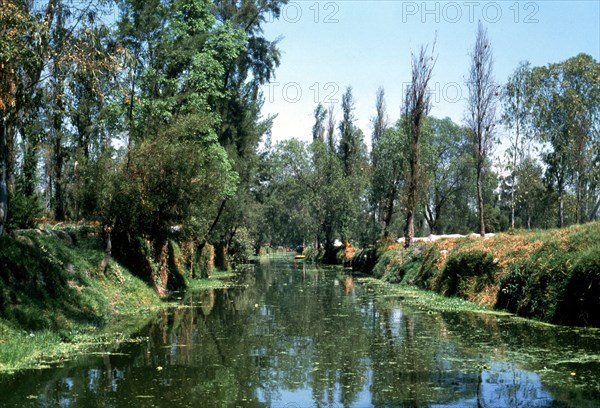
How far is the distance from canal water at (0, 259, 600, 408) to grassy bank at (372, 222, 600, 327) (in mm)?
941

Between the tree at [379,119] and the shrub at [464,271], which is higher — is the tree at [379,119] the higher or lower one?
the higher one

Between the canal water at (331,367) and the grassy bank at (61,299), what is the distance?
2.87ft

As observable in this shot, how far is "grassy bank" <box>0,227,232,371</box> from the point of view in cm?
1228

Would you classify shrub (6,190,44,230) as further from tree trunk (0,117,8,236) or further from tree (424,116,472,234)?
tree (424,116,472,234)

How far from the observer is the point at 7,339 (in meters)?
11.8

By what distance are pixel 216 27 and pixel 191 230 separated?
13093 millimetres

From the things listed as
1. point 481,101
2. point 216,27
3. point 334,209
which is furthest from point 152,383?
point 334,209

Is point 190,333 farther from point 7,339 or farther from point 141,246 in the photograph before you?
point 141,246

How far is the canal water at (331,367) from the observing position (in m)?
8.82

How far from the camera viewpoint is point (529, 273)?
18.1 meters

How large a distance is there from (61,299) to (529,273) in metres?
14.1

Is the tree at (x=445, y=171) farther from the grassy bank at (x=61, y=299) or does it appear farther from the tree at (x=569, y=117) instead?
the grassy bank at (x=61, y=299)

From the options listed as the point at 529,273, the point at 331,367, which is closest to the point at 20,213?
the point at 331,367

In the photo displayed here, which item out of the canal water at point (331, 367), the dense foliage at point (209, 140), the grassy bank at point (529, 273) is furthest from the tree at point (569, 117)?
the canal water at point (331, 367)
